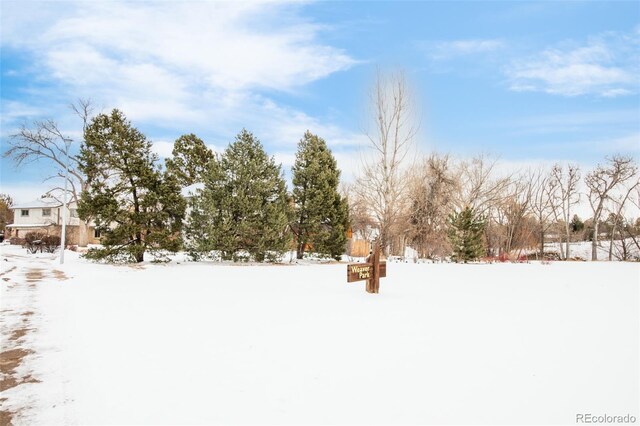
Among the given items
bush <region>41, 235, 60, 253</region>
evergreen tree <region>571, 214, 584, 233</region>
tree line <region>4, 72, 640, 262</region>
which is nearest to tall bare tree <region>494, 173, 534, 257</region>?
tree line <region>4, 72, 640, 262</region>

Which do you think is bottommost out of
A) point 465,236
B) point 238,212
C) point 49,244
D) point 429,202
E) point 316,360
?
point 316,360

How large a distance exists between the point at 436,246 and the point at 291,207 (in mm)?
13140

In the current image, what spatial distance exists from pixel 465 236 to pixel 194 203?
16.7 meters

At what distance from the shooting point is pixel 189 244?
71.5 ft

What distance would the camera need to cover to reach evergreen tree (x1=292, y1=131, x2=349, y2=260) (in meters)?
25.2

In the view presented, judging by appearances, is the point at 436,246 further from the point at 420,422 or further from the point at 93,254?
the point at 420,422

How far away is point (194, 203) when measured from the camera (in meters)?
21.5

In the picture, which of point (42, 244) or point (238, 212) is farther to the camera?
point (42, 244)

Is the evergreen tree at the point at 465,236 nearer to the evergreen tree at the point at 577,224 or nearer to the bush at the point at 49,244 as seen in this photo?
the bush at the point at 49,244

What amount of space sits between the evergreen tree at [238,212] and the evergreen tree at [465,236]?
11059 millimetres

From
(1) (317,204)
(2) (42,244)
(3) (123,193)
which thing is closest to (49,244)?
(2) (42,244)

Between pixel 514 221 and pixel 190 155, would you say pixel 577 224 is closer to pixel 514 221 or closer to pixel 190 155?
pixel 514 221

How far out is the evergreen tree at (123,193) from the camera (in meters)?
19.4

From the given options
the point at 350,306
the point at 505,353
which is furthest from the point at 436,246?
the point at 505,353
